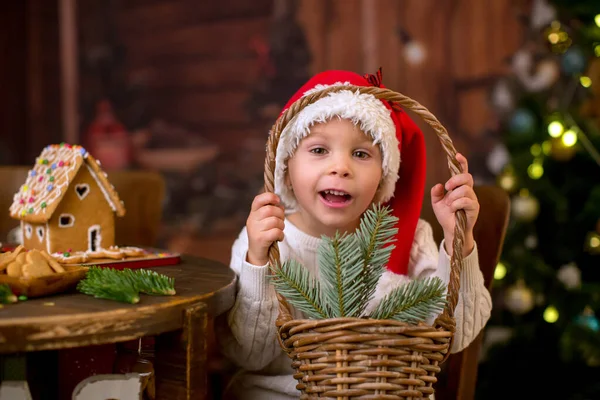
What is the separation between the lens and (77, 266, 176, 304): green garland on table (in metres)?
0.87

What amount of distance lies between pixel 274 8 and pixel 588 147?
1701 mm

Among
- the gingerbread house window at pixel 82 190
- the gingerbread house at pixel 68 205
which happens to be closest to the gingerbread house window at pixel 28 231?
the gingerbread house at pixel 68 205

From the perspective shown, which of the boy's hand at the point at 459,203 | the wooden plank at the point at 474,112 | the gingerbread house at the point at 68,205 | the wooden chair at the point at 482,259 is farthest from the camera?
the wooden plank at the point at 474,112

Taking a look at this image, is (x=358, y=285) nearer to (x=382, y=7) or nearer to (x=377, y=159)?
(x=377, y=159)

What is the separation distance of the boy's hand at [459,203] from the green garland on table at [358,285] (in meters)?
0.17

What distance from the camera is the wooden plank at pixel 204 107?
3.19 metres

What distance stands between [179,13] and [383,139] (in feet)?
8.19

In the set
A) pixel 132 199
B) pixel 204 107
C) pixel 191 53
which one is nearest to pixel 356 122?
pixel 132 199

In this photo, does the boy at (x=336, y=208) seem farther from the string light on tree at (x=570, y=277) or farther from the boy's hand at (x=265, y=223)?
the string light on tree at (x=570, y=277)

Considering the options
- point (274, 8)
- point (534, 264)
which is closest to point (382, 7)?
point (274, 8)

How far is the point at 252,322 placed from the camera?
1095 millimetres

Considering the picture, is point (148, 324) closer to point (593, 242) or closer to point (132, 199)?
point (132, 199)

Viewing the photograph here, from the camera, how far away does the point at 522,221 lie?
211cm

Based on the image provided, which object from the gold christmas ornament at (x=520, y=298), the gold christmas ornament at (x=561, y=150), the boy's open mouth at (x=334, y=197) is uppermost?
the gold christmas ornament at (x=561, y=150)
